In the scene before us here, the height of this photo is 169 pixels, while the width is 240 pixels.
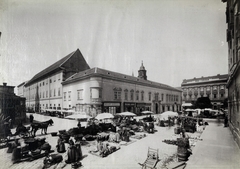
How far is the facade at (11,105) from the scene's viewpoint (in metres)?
7.63

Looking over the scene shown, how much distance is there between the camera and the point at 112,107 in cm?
1778

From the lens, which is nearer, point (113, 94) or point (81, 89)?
point (81, 89)

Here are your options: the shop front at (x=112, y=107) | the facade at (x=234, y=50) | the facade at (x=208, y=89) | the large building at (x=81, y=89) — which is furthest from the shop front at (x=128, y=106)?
the facade at (x=234, y=50)

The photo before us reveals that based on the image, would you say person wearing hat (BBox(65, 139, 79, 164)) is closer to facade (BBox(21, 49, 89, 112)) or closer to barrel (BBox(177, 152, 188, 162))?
barrel (BBox(177, 152, 188, 162))

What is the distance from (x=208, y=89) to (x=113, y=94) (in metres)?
11.0

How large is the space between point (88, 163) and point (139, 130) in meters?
6.23

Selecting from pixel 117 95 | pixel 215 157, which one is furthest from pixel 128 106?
pixel 215 157

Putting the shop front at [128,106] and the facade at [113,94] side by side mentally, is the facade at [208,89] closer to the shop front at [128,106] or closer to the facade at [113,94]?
the facade at [113,94]

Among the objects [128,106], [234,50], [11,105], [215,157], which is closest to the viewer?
[215,157]

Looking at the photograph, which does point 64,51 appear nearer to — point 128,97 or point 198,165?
point 198,165

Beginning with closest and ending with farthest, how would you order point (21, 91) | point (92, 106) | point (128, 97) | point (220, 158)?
point (220, 158) → point (21, 91) → point (92, 106) → point (128, 97)

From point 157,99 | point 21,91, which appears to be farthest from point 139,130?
point 157,99

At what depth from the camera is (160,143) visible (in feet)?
26.7

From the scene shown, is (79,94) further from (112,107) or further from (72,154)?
(72,154)
